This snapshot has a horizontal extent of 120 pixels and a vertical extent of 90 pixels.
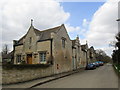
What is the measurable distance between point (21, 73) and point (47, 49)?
9067 millimetres

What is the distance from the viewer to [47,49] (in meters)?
22.0

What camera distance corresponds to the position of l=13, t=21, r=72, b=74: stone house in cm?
2177

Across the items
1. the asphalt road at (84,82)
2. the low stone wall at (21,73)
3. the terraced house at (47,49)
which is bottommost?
the asphalt road at (84,82)

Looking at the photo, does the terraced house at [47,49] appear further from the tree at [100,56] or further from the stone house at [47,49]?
the tree at [100,56]

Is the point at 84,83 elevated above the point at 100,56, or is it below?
below

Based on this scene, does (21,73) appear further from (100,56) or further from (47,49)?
(100,56)

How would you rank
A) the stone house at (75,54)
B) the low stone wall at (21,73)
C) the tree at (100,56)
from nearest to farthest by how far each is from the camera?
the low stone wall at (21,73)
the stone house at (75,54)
the tree at (100,56)

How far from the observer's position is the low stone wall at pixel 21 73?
11801 millimetres

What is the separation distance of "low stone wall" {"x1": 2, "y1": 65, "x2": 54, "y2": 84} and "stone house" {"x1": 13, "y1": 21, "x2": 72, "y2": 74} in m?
4.47

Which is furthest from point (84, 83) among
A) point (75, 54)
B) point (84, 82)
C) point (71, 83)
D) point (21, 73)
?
point (75, 54)

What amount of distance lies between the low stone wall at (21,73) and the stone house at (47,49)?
4467 millimetres

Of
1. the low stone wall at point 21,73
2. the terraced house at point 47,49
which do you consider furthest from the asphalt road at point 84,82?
the terraced house at point 47,49

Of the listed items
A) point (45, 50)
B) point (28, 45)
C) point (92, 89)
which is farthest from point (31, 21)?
point (92, 89)

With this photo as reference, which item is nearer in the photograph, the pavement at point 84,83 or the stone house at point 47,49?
the pavement at point 84,83
